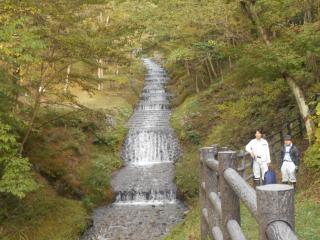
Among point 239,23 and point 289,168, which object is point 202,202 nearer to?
point 289,168

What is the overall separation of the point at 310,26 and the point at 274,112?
783cm

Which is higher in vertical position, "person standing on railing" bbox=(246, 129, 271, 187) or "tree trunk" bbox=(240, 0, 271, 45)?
"tree trunk" bbox=(240, 0, 271, 45)

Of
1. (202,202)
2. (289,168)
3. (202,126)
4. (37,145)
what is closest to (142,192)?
(37,145)

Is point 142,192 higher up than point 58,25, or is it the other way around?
point 58,25

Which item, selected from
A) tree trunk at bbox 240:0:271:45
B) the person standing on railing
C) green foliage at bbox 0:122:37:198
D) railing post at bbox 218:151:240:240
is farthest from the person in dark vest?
railing post at bbox 218:151:240:240

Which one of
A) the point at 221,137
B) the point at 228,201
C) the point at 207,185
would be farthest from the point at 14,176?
the point at 221,137

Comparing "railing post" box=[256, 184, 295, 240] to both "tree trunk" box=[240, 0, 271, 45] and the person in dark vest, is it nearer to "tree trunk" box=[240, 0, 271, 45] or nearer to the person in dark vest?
the person in dark vest

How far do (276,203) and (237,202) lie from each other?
5.44 ft

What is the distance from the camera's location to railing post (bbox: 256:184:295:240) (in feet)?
6.64

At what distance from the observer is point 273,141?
745 inches

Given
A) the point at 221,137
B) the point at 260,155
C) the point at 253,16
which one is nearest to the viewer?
the point at 260,155

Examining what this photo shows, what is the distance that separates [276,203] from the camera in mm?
2055

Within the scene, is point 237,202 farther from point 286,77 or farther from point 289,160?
point 286,77

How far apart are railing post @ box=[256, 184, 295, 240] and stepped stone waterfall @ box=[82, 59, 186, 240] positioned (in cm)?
1452
